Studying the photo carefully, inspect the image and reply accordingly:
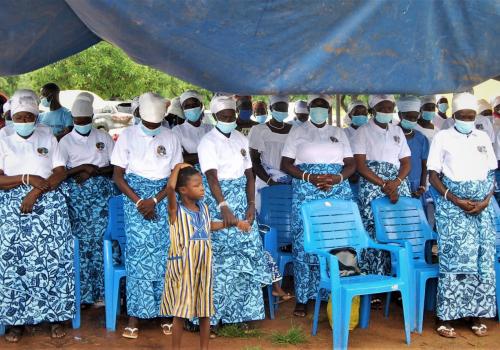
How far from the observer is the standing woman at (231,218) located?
17.7 feet

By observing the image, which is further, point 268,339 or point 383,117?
point 383,117

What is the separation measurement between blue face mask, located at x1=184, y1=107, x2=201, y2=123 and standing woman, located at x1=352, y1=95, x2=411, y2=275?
1401 mm

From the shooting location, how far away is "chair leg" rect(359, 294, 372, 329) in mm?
5758

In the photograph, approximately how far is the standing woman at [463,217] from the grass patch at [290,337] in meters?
1.10

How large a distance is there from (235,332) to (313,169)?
1459mm

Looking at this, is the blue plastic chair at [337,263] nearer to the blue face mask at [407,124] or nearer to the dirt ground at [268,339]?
the dirt ground at [268,339]

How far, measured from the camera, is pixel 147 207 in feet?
17.7

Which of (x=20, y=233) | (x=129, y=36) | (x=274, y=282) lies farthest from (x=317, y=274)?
(x=129, y=36)

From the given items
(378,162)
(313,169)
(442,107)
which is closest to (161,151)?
(313,169)

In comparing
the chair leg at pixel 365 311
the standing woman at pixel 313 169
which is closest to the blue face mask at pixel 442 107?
the standing woman at pixel 313 169

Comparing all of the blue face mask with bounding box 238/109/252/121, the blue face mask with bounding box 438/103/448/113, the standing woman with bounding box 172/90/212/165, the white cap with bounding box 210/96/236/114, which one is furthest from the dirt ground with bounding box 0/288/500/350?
the blue face mask with bounding box 438/103/448/113

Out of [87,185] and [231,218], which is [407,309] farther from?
[87,185]

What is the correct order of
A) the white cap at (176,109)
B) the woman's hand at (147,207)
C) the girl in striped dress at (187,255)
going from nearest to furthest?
1. the girl in striped dress at (187,255)
2. the woman's hand at (147,207)
3. the white cap at (176,109)

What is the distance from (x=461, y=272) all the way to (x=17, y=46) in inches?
143
